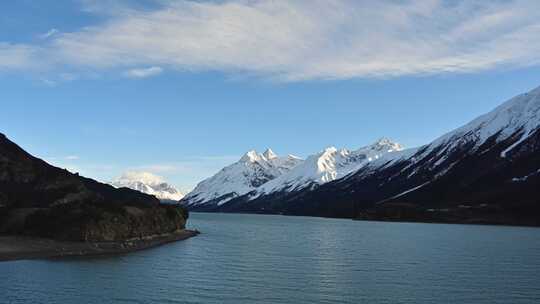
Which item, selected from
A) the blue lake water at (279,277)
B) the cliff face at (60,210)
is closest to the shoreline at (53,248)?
the cliff face at (60,210)

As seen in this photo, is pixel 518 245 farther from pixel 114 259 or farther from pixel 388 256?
pixel 114 259

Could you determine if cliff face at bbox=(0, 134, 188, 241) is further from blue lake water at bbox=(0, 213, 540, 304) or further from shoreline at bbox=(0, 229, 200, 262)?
blue lake water at bbox=(0, 213, 540, 304)

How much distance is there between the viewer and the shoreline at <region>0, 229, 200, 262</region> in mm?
93756

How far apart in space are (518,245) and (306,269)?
70.1 m

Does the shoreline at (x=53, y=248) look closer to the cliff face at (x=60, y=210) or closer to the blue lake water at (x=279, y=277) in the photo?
the cliff face at (x=60, y=210)

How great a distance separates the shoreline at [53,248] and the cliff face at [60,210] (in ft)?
13.3

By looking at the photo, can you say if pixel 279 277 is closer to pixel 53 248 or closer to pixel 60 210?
pixel 53 248

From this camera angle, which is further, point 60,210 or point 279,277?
point 60,210

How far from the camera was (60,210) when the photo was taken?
389 feet

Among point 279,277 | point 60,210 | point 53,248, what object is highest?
point 60,210

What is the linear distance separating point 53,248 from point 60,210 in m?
17.2

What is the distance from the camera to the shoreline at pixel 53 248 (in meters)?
93.8

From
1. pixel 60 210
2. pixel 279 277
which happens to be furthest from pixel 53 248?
pixel 279 277

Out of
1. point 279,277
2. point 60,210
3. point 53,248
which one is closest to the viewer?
point 279,277
